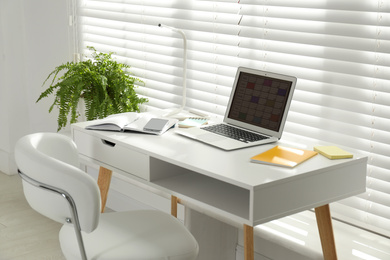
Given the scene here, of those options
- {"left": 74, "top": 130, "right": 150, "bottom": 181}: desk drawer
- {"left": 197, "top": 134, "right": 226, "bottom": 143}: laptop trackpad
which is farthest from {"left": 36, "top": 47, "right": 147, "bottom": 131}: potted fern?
{"left": 197, "top": 134, "right": 226, "bottom": 143}: laptop trackpad

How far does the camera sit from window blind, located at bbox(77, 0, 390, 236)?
7.84 feet

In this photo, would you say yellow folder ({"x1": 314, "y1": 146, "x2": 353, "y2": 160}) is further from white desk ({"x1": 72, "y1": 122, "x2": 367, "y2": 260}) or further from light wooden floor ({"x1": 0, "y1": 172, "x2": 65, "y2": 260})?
light wooden floor ({"x1": 0, "y1": 172, "x2": 65, "y2": 260})

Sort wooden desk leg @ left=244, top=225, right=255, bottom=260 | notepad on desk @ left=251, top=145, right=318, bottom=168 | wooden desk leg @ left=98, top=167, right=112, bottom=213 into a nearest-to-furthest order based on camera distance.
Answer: notepad on desk @ left=251, top=145, right=318, bottom=168, wooden desk leg @ left=244, top=225, right=255, bottom=260, wooden desk leg @ left=98, top=167, right=112, bottom=213

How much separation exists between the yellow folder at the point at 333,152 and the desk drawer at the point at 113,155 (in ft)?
2.04

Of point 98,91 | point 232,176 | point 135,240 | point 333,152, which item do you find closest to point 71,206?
point 135,240

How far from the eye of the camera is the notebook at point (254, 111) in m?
2.38

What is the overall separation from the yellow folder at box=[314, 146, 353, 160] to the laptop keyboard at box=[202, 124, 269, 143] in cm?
24

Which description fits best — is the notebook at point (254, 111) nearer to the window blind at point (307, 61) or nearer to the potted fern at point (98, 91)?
the window blind at point (307, 61)

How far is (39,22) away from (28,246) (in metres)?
1.51

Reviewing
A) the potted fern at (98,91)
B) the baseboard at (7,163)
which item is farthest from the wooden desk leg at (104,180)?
the baseboard at (7,163)

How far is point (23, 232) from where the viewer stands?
327 cm

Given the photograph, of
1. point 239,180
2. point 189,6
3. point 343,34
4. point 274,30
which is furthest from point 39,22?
point 239,180

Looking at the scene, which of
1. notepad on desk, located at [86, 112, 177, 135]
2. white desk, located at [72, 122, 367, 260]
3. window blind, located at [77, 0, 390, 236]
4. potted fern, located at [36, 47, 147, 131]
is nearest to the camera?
white desk, located at [72, 122, 367, 260]

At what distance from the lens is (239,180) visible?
1.96 m
